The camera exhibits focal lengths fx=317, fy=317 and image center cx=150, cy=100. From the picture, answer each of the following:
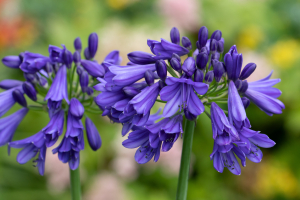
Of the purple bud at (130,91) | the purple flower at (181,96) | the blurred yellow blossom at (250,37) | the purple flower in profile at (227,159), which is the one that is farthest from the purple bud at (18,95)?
the blurred yellow blossom at (250,37)

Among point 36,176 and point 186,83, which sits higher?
point 186,83

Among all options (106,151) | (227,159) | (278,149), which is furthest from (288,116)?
(227,159)

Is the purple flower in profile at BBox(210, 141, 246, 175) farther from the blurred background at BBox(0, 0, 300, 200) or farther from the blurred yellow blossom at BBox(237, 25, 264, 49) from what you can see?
the blurred yellow blossom at BBox(237, 25, 264, 49)

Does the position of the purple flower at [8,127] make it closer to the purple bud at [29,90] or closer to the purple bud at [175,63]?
the purple bud at [29,90]

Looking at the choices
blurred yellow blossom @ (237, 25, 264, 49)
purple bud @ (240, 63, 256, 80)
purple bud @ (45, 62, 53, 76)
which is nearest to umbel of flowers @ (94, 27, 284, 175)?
purple bud @ (240, 63, 256, 80)

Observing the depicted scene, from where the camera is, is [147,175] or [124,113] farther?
[147,175]

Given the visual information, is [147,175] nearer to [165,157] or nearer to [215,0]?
[165,157]

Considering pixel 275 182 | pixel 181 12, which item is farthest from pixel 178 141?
pixel 181 12
